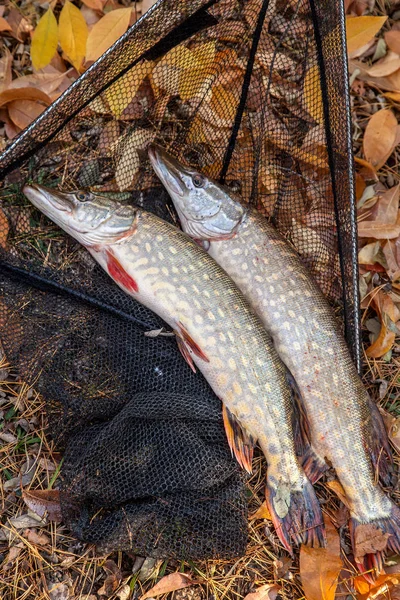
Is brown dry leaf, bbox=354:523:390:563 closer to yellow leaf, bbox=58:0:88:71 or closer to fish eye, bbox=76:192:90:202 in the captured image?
fish eye, bbox=76:192:90:202

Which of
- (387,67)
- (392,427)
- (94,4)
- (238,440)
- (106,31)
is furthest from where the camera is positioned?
(387,67)

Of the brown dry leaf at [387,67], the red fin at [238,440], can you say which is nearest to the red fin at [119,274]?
the red fin at [238,440]

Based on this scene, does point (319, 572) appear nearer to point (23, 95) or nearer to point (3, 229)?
point (3, 229)

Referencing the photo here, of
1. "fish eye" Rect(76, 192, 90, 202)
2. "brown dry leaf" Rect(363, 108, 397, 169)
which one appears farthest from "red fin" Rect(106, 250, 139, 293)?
"brown dry leaf" Rect(363, 108, 397, 169)

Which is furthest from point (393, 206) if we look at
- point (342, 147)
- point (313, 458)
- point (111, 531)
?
point (111, 531)

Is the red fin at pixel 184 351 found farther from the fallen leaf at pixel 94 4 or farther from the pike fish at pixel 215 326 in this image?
the fallen leaf at pixel 94 4

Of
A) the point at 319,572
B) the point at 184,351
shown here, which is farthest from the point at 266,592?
the point at 184,351

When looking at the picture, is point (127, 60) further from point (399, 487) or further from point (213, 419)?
point (399, 487)
